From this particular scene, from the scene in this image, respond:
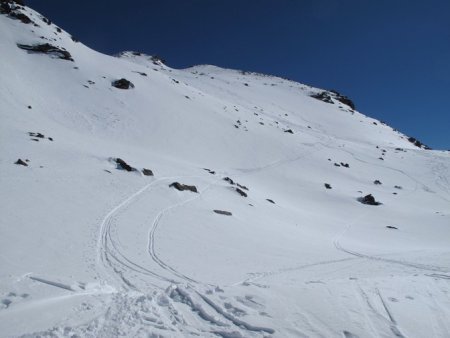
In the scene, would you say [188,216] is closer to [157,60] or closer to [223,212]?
[223,212]

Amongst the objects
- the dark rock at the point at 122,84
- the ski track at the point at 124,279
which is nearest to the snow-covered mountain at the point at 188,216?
the ski track at the point at 124,279

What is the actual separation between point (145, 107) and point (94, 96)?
600 centimetres

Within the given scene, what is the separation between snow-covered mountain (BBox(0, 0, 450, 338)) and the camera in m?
6.83

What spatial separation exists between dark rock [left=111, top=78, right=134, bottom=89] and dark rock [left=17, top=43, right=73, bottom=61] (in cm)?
780

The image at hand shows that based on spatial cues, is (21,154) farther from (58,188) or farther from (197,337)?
(197,337)

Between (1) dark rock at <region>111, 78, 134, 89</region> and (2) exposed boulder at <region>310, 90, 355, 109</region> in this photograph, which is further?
(2) exposed boulder at <region>310, 90, 355, 109</region>

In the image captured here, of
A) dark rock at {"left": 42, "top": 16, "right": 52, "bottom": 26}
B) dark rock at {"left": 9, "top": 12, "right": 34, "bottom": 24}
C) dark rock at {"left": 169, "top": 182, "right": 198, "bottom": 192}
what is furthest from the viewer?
dark rock at {"left": 42, "top": 16, "right": 52, "bottom": 26}

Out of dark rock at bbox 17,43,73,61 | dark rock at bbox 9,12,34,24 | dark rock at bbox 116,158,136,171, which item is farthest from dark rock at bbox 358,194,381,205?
dark rock at bbox 9,12,34,24

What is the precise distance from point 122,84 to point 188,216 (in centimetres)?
3298

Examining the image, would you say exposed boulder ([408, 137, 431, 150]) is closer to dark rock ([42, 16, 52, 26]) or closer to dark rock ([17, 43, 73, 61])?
dark rock ([17, 43, 73, 61])

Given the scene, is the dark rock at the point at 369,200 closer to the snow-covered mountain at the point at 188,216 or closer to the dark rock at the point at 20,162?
the snow-covered mountain at the point at 188,216

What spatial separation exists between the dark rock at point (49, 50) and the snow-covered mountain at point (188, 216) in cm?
33

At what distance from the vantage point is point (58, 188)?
16.6 m

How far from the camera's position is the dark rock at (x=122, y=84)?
4466 centimetres
